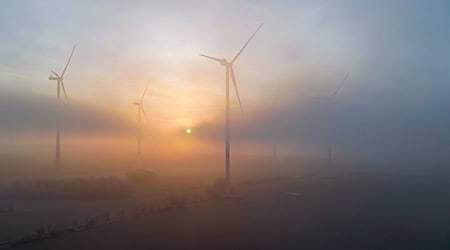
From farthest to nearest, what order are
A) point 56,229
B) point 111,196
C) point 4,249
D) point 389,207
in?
point 111,196 → point 389,207 → point 56,229 → point 4,249

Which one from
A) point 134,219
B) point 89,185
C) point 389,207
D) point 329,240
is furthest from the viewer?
point 89,185

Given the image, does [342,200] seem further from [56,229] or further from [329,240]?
[56,229]

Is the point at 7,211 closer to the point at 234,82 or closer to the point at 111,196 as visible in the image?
the point at 111,196

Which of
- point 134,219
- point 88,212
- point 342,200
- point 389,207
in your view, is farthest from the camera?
point 342,200

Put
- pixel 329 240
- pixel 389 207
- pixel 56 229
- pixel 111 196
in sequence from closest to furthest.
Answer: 1. pixel 329 240
2. pixel 56 229
3. pixel 389 207
4. pixel 111 196

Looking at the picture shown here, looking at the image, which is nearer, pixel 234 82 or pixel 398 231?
pixel 398 231

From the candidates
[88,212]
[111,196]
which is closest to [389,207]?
[88,212]

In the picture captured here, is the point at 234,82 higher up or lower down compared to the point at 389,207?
higher up

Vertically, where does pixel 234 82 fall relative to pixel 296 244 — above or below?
above

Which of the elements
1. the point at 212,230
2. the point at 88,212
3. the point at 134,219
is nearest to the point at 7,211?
the point at 88,212
